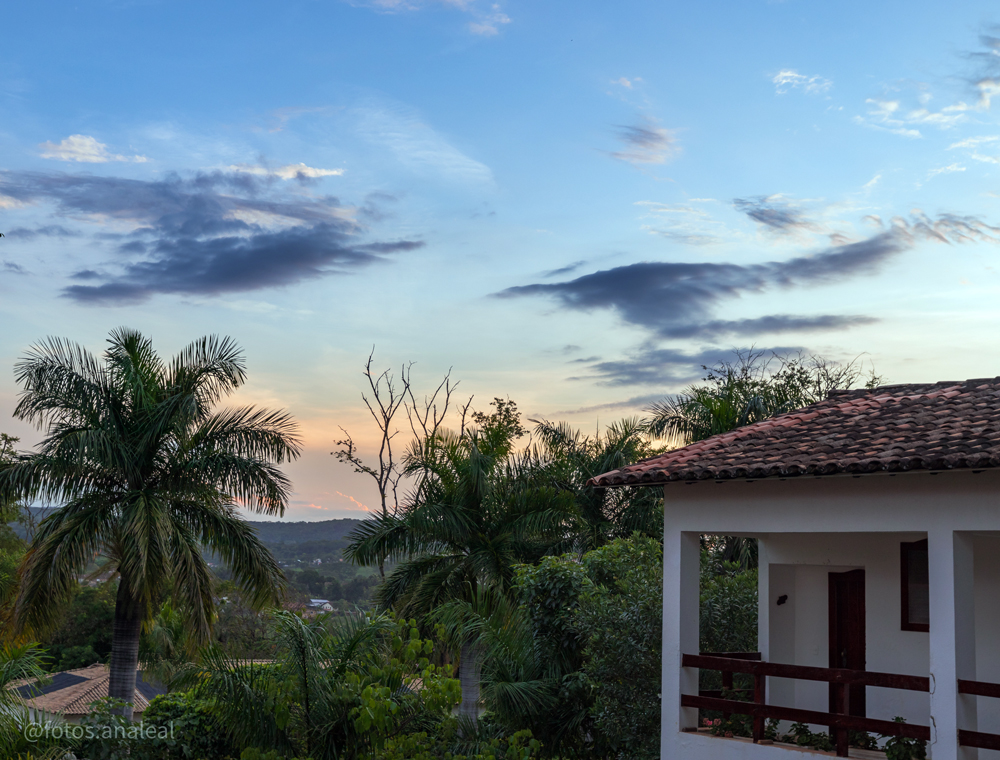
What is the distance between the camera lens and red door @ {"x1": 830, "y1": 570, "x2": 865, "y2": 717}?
1248cm

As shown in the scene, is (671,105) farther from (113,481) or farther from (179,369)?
(113,481)

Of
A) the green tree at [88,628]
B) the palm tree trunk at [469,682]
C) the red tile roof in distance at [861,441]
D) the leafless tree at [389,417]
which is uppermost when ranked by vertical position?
the leafless tree at [389,417]

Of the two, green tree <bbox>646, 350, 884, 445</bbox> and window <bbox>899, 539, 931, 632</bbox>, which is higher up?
green tree <bbox>646, 350, 884, 445</bbox>

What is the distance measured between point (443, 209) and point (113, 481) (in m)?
11.9

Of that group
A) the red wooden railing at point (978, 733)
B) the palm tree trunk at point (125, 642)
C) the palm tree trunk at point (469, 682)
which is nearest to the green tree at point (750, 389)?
the palm tree trunk at point (469, 682)

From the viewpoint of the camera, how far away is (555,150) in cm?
2047

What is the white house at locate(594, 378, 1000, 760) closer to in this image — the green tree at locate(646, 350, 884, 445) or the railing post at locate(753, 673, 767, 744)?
the railing post at locate(753, 673, 767, 744)

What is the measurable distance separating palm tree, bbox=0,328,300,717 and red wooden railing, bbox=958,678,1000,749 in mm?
13952

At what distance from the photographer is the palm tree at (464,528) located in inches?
832

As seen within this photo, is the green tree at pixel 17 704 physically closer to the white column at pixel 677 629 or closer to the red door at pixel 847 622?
the white column at pixel 677 629

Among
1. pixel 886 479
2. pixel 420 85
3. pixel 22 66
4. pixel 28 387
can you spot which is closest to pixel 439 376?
pixel 420 85

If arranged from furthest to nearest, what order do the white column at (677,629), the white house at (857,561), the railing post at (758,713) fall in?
1. the white column at (677,629)
2. the railing post at (758,713)
3. the white house at (857,561)

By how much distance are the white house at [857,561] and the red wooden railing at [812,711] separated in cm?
2

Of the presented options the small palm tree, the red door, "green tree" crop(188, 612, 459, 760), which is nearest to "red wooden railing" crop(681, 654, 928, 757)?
the red door
